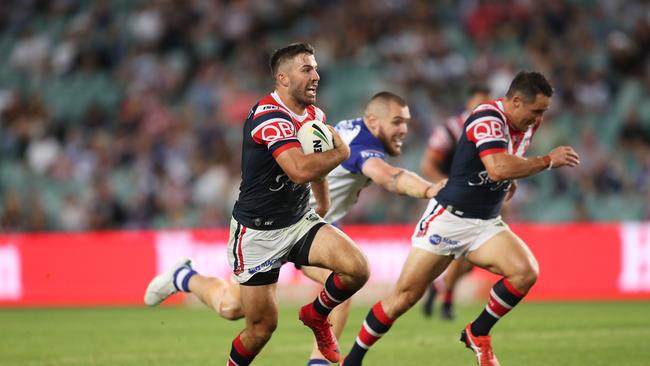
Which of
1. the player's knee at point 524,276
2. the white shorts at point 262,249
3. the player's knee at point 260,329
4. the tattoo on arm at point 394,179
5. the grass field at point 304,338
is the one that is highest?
the tattoo on arm at point 394,179

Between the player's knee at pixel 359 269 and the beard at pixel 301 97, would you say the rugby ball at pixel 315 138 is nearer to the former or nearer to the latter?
the beard at pixel 301 97

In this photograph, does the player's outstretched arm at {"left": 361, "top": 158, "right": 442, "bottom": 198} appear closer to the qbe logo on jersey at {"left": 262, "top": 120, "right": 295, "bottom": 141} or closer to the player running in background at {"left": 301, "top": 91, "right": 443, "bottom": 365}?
the player running in background at {"left": 301, "top": 91, "right": 443, "bottom": 365}

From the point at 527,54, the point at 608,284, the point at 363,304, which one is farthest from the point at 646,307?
the point at 527,54

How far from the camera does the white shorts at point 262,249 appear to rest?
717 centimetres

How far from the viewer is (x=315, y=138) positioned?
6.99 metres

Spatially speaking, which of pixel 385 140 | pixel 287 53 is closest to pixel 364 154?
pixel 385 140

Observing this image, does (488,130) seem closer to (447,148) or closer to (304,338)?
(447,148)

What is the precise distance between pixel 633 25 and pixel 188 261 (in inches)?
497

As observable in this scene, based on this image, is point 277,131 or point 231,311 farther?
point 231,311

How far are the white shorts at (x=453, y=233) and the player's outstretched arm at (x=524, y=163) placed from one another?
1.82 feet

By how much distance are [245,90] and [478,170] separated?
40.7 ft

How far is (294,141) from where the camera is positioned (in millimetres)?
6852

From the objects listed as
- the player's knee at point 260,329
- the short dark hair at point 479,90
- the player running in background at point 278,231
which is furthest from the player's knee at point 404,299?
the short dark hair at point 479,90

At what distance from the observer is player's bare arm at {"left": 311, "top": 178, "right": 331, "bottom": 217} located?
784 cm
